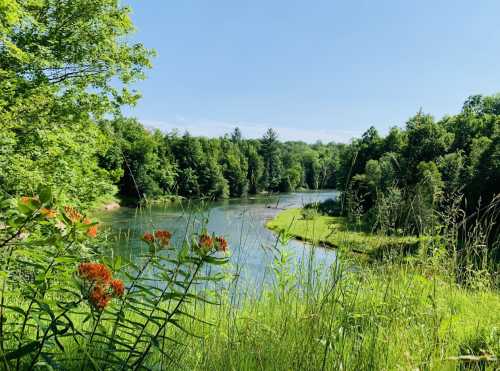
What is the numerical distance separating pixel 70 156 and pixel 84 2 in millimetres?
3678

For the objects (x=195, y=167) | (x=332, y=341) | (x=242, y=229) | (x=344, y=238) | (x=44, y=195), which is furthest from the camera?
(x=195, y=167)

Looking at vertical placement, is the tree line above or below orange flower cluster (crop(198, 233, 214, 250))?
above

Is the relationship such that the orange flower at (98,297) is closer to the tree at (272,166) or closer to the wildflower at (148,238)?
the wildflower at (148,238)

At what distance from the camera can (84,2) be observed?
8.84 meters

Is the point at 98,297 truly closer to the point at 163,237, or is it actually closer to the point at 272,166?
the point at 163,237

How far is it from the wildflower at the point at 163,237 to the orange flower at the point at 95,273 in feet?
0.70

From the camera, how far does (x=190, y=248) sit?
1.20 meters

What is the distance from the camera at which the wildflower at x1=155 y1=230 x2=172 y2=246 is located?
122 centimetres

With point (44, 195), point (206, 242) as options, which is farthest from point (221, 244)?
point (44, 195)

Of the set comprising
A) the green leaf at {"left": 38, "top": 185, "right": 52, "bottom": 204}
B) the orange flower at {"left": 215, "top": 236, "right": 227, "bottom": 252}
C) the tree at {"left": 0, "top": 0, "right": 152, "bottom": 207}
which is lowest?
the orange flower at {"left": 215, "top": 236, "right": 227, "bottom": 252}

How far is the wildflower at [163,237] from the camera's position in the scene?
1218 mm

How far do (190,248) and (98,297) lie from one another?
29 centimetres

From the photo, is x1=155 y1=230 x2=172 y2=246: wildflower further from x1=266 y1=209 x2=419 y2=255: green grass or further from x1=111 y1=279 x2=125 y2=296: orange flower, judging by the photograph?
x1=266 y1=209 x2=419 y2=255: green grass

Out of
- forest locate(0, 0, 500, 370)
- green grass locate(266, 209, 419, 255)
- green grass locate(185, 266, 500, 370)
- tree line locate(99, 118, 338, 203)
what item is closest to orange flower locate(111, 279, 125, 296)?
forest locate(0, 0, 500, 370)
